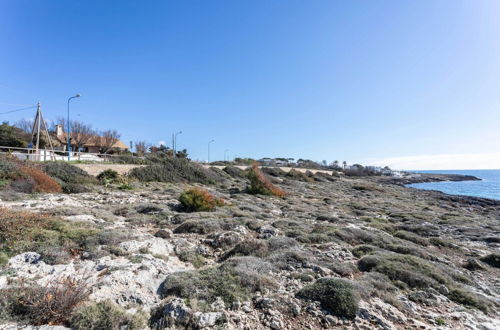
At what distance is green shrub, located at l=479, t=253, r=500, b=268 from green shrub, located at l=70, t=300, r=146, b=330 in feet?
36.3

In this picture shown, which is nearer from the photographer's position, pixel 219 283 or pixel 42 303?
pixel 42 303

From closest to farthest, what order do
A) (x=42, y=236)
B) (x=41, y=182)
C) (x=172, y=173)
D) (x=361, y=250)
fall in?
(x=42, y=236) → (x=361, y=250) → (x=41, y=182) → (x=172, y=173)

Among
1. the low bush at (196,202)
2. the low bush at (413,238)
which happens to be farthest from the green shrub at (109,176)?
the low bush at (413,238)

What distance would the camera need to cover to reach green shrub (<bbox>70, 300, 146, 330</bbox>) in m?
3.26

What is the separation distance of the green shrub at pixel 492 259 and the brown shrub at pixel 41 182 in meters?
20.2

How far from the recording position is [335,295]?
4465mm

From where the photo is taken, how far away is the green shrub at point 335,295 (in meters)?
4.26

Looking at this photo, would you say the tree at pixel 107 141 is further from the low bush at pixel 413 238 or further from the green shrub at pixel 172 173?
the low bush at pixel 413 238

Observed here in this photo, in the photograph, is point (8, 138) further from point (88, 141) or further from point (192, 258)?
point (192, 258)

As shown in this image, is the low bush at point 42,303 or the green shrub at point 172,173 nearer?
the low bush at point 42,303

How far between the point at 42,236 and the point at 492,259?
1416cm

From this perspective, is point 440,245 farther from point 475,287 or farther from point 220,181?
point 220,181

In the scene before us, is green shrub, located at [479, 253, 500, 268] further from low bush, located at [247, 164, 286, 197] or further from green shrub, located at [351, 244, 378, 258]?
low bush, located at [247, 164, 286, 197]

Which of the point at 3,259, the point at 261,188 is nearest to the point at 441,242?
the point at 261,188
